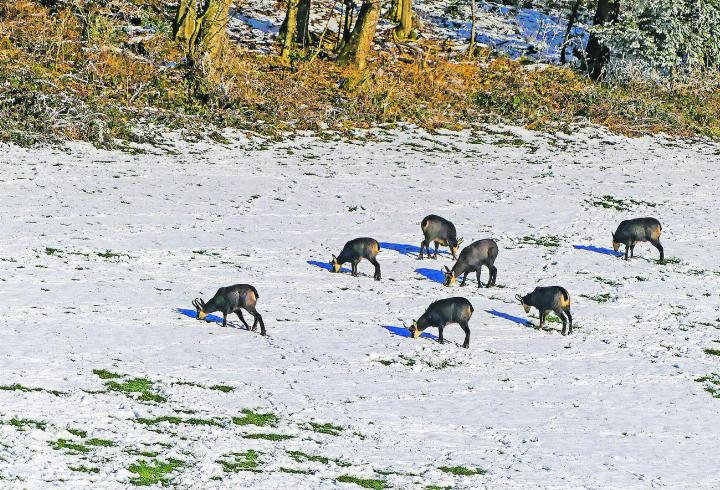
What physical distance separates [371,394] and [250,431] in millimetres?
2524

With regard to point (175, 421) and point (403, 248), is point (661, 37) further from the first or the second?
point (175, 421)

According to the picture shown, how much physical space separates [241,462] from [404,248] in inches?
446

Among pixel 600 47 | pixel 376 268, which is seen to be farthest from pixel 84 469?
pixel 600 47

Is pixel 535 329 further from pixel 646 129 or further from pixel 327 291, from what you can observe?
pixel 646 129

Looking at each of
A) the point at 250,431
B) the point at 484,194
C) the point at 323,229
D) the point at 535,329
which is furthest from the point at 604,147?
the point at 250,431

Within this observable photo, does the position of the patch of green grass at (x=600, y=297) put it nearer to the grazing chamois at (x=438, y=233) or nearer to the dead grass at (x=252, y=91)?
the grazing chamois at (x=438, y=233)

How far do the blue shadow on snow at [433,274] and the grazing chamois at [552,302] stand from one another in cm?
253

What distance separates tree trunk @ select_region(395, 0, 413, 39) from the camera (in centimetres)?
4159

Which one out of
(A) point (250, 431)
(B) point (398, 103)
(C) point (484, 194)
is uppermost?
(B) point (398, 103)

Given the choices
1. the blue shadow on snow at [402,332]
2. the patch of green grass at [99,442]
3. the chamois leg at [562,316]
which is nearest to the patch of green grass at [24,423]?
the patch of green grass at [99,442]

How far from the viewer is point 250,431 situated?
12.3m

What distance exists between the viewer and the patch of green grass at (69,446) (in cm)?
1098

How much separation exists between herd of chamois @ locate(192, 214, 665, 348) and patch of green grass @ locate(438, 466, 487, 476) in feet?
15.3

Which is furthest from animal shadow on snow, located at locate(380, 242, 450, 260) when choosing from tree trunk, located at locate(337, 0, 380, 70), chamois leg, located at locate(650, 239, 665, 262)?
tree trunk, located at locate(337, 0, 380, 70)
